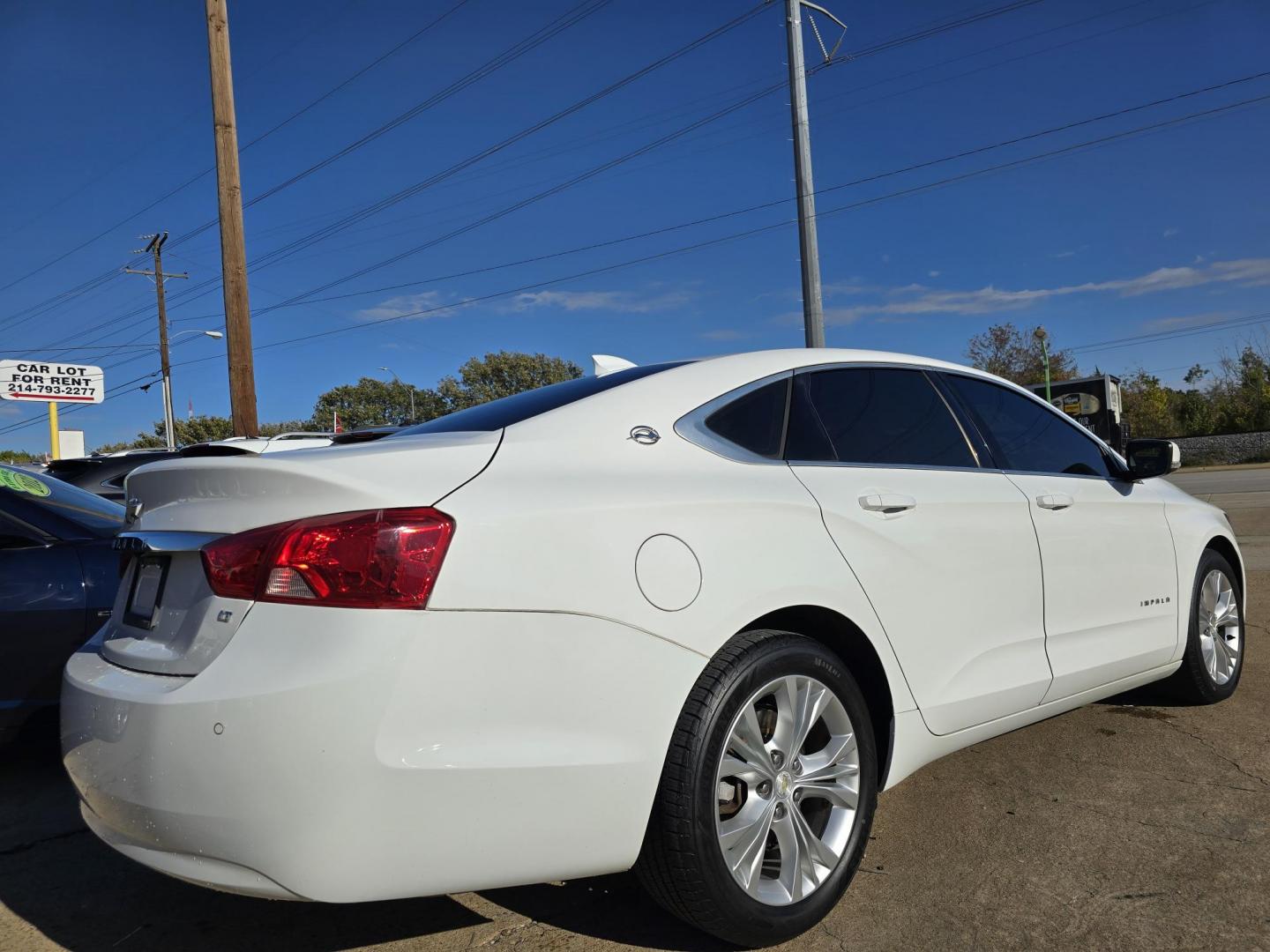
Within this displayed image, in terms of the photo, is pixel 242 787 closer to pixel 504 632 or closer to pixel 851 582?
pixel 504 632

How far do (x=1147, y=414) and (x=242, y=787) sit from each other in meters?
56.6

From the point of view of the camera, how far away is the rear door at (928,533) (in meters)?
2.68

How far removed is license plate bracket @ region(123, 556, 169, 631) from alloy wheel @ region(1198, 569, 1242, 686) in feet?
13.5

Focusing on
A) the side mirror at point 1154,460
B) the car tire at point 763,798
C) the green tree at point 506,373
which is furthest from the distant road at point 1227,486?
the green tree at point 506,373

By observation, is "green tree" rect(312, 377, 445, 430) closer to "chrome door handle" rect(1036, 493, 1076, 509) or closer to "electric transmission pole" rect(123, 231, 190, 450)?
"electric transmission pole" rect(123, 231, 190, 450)

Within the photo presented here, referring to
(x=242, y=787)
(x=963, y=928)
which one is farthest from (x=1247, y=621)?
(x=242, y=787)

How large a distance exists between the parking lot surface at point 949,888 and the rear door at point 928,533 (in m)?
0.41

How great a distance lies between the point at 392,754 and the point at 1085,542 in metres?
2.72

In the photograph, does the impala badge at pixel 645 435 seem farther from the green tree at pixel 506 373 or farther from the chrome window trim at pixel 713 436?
the green tree at pixel 506 373

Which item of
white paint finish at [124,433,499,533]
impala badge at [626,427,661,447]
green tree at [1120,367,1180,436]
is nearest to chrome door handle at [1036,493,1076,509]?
impala badge at [626,427,661,447]

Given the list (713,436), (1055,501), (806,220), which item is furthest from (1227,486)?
(713,436)

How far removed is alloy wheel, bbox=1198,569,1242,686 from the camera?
13.9ft

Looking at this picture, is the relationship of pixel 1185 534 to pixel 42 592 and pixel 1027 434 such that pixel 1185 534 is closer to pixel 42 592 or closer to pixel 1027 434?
pixel 1027 434

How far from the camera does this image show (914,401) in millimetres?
3225
